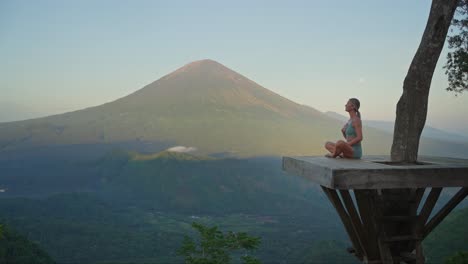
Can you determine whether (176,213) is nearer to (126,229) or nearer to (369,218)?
(126,229)

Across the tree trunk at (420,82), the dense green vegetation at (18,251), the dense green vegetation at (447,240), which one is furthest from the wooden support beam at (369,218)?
the dense green vegetation at (18,251)

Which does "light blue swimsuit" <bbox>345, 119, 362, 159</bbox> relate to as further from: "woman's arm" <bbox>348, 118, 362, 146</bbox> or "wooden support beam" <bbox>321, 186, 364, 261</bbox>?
"wooden support beam" <bbox>321, 186, 364, 261</bbox>

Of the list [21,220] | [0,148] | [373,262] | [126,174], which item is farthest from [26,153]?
[373,262]

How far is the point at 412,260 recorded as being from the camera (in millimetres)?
5133

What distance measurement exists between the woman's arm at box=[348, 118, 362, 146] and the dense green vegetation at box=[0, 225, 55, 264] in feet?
193

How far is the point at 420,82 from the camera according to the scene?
Result: 18.0 feet

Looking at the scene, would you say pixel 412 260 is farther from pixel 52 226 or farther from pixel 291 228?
pixel 291 228

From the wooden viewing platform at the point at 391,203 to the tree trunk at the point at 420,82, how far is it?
1.04 ft

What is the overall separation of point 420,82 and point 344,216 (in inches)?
70.3

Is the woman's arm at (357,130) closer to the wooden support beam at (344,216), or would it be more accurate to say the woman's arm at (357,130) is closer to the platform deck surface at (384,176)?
the wooden support beam at (344,216)

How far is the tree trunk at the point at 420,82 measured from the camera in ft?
17.8

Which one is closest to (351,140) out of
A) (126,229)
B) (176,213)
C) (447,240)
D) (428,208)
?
(428,208)

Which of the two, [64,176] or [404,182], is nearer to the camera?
[404,182]

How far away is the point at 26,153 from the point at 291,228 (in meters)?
114
